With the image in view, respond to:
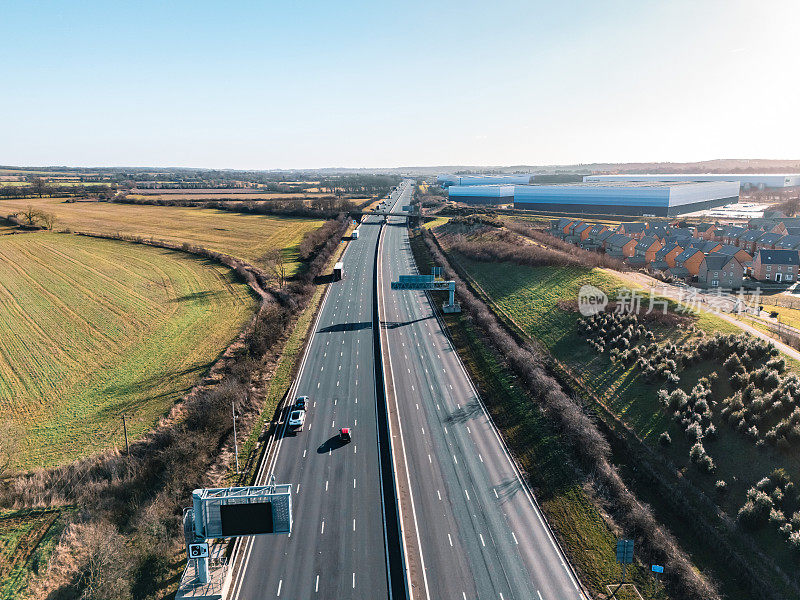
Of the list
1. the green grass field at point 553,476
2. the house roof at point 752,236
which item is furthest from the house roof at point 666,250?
the green grass field at point 553,476

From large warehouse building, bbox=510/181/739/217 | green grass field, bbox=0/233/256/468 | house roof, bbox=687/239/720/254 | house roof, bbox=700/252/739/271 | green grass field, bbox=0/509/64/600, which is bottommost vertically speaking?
green grass field, bbox=0/509/64/600

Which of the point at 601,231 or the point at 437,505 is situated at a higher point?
the point at 601,231

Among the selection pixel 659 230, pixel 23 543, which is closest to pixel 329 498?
pixel 23 543

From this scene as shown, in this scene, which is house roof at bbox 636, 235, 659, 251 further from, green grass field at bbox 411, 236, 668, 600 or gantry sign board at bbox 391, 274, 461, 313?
green grass field at bbox 411, 236, 668, 600

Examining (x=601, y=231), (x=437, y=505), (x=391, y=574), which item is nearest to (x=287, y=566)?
(x=391, y=574)

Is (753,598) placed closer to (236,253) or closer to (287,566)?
(287,566)

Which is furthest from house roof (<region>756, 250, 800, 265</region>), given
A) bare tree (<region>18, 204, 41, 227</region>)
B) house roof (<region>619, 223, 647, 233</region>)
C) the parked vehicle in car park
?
bare tree (<region>18, 204, 41, 227</region>)

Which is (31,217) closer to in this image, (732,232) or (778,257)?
(778,257)
